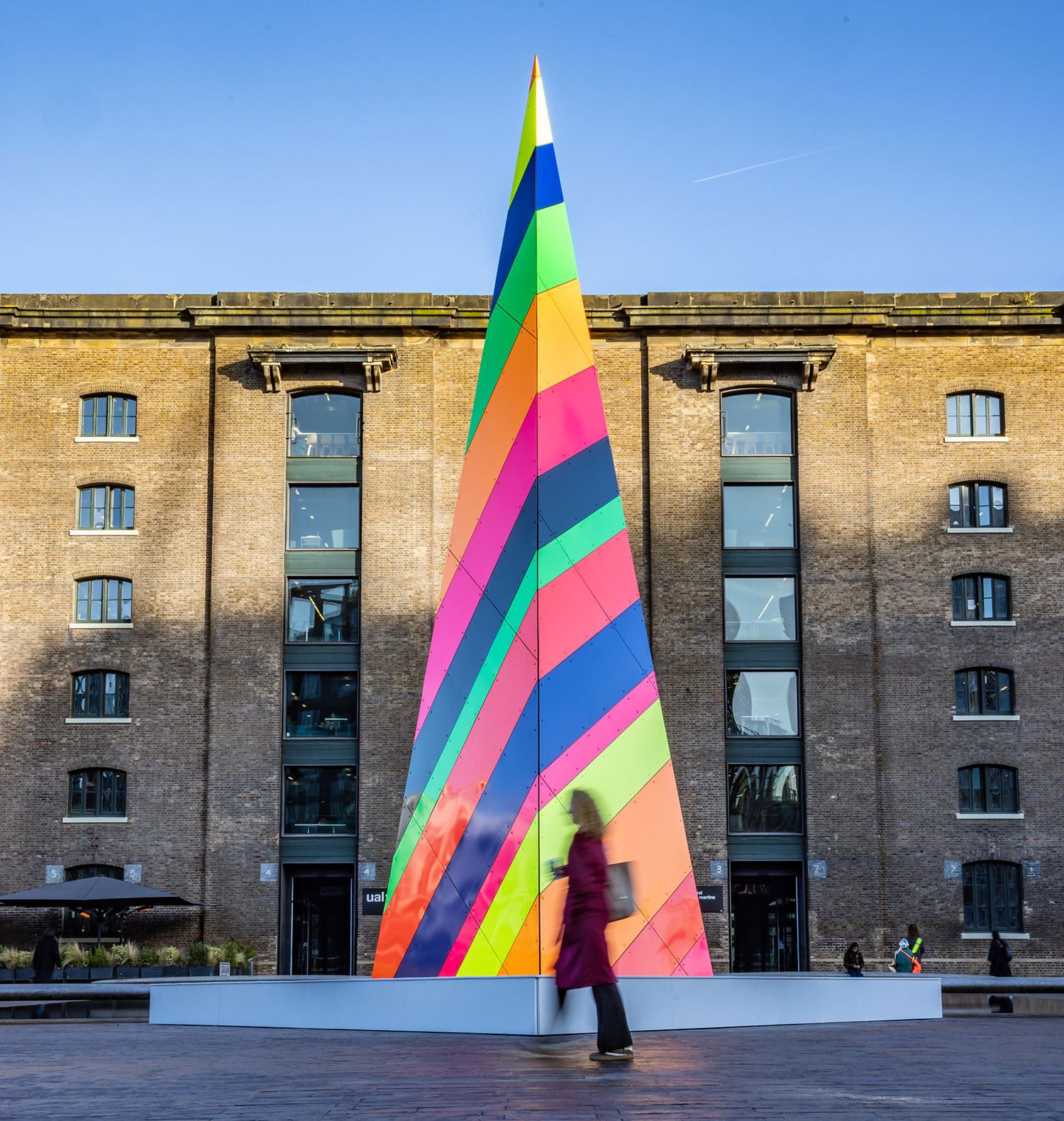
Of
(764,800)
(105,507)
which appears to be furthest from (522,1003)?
(105,507)

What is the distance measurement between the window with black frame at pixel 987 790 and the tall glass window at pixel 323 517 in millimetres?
15439

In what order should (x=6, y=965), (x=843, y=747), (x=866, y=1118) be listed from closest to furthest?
(x=866, y=1118) → (x=6, y=965) → (x=843, y=747)

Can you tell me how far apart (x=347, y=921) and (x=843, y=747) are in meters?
12.2

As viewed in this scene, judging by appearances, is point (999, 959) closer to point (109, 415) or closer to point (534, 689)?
point (534, 689)

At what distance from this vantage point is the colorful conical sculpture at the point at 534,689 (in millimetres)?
13930

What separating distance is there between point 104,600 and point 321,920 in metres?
9.17

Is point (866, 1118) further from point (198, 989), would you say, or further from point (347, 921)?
point (347, 921)

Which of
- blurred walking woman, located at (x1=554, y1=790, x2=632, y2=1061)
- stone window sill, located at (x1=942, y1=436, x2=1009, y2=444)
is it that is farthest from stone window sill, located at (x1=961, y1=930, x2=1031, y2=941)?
blurred walking woman, located at (x1=554, y1=790, x2=632, y2=1061)

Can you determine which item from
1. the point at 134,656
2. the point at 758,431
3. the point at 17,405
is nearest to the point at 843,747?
the point at 758,431

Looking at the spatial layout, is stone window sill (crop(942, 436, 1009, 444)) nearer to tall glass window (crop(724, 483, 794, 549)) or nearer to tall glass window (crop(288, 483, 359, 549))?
tall glass window (crop(724, 483, 794, 549))

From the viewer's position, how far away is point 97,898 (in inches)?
1090

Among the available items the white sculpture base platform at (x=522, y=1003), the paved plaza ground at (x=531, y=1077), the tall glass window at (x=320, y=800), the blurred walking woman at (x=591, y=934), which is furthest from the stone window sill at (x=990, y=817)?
the blurred walking woman at (x=591, y=934)

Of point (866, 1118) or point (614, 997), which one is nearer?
point (866, 1118)

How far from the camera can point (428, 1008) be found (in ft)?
41.9
